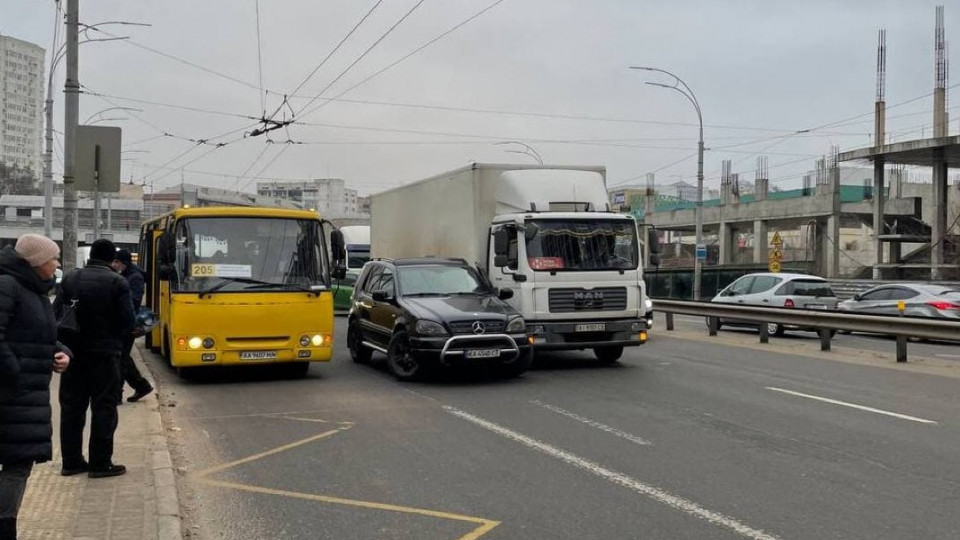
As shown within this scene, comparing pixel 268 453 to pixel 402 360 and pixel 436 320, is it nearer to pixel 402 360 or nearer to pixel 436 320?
pixel 436 320

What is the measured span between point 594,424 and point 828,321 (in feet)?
31.7

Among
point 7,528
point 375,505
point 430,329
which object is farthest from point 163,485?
point 430,329

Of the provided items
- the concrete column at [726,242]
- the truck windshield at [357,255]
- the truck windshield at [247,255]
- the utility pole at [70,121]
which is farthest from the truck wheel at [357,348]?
the concrete column at [726,242]

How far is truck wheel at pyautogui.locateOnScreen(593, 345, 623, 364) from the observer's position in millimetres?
14469

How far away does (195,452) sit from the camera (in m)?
7.70

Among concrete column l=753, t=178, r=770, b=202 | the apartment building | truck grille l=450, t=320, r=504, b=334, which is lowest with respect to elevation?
truck grille l=450, t=320, r=504, b=334

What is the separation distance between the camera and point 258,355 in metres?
11.8

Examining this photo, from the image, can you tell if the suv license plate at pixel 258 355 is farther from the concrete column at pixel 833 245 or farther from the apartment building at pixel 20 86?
the apartment building at pixel 20 86

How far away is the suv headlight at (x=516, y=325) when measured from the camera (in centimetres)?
1179

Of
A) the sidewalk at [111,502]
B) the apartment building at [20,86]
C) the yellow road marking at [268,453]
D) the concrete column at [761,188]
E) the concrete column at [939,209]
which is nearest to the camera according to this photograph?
the sidewalk at [111,502]

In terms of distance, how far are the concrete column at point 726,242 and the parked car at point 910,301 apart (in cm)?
4134

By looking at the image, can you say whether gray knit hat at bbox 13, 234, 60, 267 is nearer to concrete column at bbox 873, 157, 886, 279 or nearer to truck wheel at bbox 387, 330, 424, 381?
truck wheel at bbox 387, 330, 424, 381

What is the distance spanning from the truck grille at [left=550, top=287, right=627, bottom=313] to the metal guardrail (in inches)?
209

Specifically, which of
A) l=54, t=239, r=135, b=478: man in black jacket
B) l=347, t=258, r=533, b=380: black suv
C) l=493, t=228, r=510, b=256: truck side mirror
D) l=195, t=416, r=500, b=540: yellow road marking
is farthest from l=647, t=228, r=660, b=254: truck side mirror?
l=54, t=239, r=135, b=478: man in black jacket
